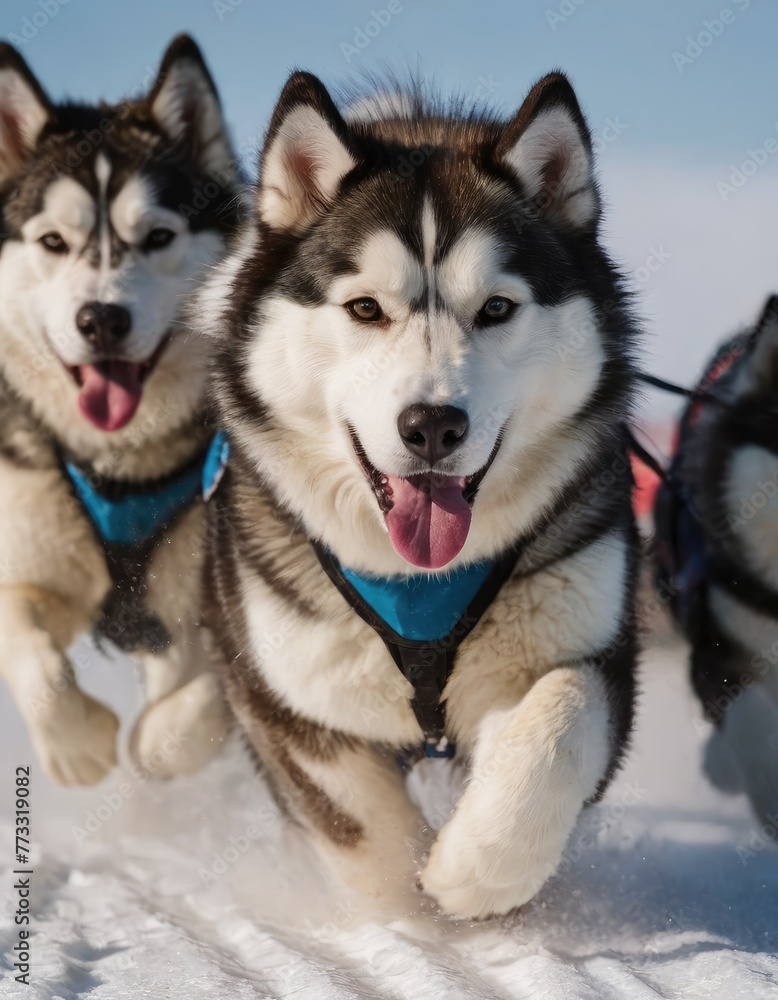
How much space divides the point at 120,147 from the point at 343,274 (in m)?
1.56

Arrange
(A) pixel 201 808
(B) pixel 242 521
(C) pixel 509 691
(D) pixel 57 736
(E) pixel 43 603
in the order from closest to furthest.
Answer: (C) pixel 509 691 < (B) pixel 242 521 < (D) pixel 57 736 < (E) pixel 43 603 < (A) pixel 201 808

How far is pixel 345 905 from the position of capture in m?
3.48

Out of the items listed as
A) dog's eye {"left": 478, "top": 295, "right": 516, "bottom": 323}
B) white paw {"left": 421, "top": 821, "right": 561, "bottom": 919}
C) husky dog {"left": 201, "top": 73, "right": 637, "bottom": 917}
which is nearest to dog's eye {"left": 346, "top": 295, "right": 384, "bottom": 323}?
husky dog {"left": 201, "top": 73, "right": 637, "bottom": 917}

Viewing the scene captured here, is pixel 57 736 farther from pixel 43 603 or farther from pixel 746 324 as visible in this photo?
Result: pixel 746 324

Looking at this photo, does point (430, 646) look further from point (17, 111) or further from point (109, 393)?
point (17, 111)

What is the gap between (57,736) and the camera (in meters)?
3.84

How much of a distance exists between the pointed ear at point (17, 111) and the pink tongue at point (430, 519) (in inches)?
82.5

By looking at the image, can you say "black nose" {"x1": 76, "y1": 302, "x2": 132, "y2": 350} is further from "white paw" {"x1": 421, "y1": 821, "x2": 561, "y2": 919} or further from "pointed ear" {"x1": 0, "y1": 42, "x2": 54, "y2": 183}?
"white paw" {"x1": 421, "y1": 821, "x2": 561, "y2": 919}

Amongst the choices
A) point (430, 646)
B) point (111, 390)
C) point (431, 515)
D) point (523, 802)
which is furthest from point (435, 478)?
point (111, 390)

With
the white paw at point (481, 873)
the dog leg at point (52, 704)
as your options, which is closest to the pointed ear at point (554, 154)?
the white paw at point (481, 873)

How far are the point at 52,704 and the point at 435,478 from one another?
1.68 m

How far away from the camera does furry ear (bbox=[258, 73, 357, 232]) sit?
2.95m

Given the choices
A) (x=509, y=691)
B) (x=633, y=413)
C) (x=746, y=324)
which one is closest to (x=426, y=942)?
(x=509, y=691)

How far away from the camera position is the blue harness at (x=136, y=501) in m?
4.05
